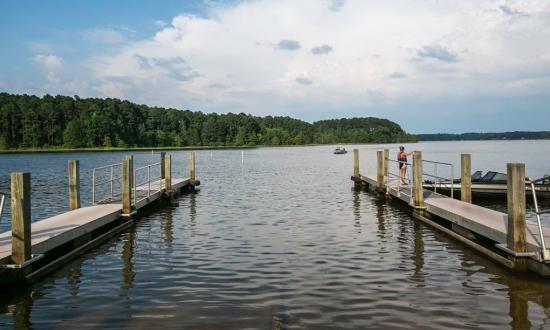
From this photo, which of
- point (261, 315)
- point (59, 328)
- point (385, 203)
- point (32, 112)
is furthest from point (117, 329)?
point (32, 112)

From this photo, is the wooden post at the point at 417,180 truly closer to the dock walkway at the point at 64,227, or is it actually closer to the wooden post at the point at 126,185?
the wooden post at the point at 126,185

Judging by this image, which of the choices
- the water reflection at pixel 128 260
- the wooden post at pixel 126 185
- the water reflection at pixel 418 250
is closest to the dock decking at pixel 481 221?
the water reflection at pixel 418 250

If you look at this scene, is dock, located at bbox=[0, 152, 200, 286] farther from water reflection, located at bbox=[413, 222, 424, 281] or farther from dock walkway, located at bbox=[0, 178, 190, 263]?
water reflection, located at bbox=[413, 222, 424, 281]

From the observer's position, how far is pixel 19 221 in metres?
9.95

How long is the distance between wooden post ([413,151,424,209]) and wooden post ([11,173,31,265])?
503 inches

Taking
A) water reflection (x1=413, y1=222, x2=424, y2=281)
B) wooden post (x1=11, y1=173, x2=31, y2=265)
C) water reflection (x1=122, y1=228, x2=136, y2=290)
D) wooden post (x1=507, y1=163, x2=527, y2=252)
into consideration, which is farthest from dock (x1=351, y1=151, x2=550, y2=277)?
wooden post (x1=11, y1=173, x2=31, y2=265)

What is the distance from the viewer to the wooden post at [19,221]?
9.92 meters

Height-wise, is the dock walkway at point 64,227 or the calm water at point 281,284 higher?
the dock walkway at point 64,227

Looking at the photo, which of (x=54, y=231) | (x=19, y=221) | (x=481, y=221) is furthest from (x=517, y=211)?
(x=54, y=231)

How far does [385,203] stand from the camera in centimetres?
2423

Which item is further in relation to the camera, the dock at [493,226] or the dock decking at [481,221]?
the dock decking at [481,221]

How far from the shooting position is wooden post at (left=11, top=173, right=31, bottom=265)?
32.6 ft

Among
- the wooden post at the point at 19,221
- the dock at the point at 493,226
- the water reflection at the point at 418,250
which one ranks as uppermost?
the wooden post at the point at 19,221

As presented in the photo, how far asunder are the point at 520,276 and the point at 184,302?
7.00 m
